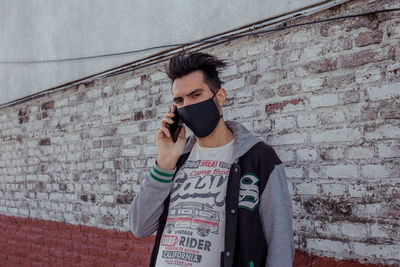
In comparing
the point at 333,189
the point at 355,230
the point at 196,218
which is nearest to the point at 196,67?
the point at 196,218

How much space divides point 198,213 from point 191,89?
2.49ft

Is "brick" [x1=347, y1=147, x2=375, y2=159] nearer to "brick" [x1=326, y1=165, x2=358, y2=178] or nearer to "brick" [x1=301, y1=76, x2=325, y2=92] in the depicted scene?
"brick" [x1=326, y1=165, x2=358, y2=178]

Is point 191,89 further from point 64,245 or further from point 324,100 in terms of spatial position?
point 64,245

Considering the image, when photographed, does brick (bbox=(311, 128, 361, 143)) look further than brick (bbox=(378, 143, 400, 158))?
Yes

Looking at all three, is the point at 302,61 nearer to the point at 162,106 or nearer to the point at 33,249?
the point at 162,106

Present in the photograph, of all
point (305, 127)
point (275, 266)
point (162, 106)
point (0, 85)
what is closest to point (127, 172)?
point (162, 106)

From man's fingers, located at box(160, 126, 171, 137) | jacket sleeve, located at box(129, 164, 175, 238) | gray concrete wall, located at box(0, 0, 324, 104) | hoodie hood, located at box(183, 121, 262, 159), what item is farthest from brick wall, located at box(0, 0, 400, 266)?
jacket sleeve, located at box(129, 164, 175, 238)

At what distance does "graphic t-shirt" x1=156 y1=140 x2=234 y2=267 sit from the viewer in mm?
2096

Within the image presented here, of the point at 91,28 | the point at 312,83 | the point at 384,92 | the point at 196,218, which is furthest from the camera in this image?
the point at 91,28

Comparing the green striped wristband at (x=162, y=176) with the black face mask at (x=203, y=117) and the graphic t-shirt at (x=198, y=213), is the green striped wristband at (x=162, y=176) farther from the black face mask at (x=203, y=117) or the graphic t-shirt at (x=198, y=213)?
the black face mask at (x=203, y=117)

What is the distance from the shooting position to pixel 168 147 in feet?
7.91

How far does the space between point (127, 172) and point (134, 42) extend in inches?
52.3

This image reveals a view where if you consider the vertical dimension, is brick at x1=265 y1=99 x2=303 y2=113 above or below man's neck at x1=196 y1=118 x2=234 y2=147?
above

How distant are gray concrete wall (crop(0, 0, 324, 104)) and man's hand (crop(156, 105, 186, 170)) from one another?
3.51 ft
